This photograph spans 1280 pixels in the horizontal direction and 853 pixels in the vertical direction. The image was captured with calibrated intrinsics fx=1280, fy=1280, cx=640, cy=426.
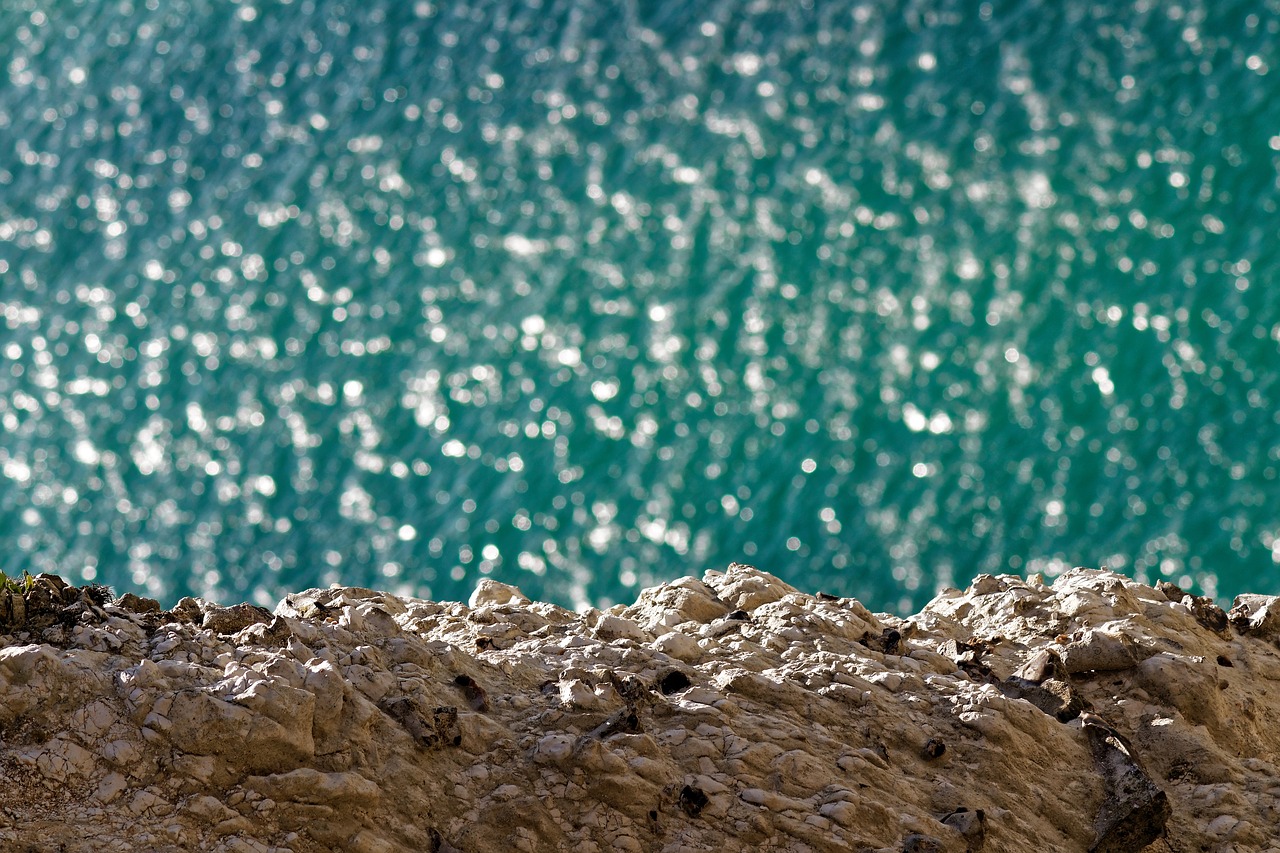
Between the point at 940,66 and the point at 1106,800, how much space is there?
17069 millimetres

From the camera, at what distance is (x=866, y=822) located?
517 centimetres

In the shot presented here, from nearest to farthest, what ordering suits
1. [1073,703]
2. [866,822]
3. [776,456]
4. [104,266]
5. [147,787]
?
[147,787]
[866,822]
[1073,703]
[776,456]
[104,266]

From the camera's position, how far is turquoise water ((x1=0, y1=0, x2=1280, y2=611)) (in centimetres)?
1639

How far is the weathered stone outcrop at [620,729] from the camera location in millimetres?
4699

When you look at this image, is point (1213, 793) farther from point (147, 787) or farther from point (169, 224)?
point (169, 224)

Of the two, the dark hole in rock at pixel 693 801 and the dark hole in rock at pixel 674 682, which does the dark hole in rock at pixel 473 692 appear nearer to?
the dark hole in rock at pixel 674 682

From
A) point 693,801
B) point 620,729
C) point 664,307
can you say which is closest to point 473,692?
point 620,729

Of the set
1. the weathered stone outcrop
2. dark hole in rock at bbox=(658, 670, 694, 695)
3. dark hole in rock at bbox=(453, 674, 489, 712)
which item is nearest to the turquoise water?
the weathered stone outcrop

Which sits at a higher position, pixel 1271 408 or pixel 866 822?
pixel 1271 408

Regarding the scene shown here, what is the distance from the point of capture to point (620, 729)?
536 centimetres

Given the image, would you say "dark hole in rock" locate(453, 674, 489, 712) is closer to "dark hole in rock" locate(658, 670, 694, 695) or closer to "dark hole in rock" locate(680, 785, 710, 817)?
"dark hole in rock" locate(658, 670, 694, 695)

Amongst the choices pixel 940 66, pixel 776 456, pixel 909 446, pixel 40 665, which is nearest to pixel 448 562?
pixel 776 456

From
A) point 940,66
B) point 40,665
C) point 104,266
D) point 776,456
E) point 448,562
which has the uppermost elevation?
point 940,66

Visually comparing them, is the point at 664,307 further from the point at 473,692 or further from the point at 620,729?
the point at 620,729
